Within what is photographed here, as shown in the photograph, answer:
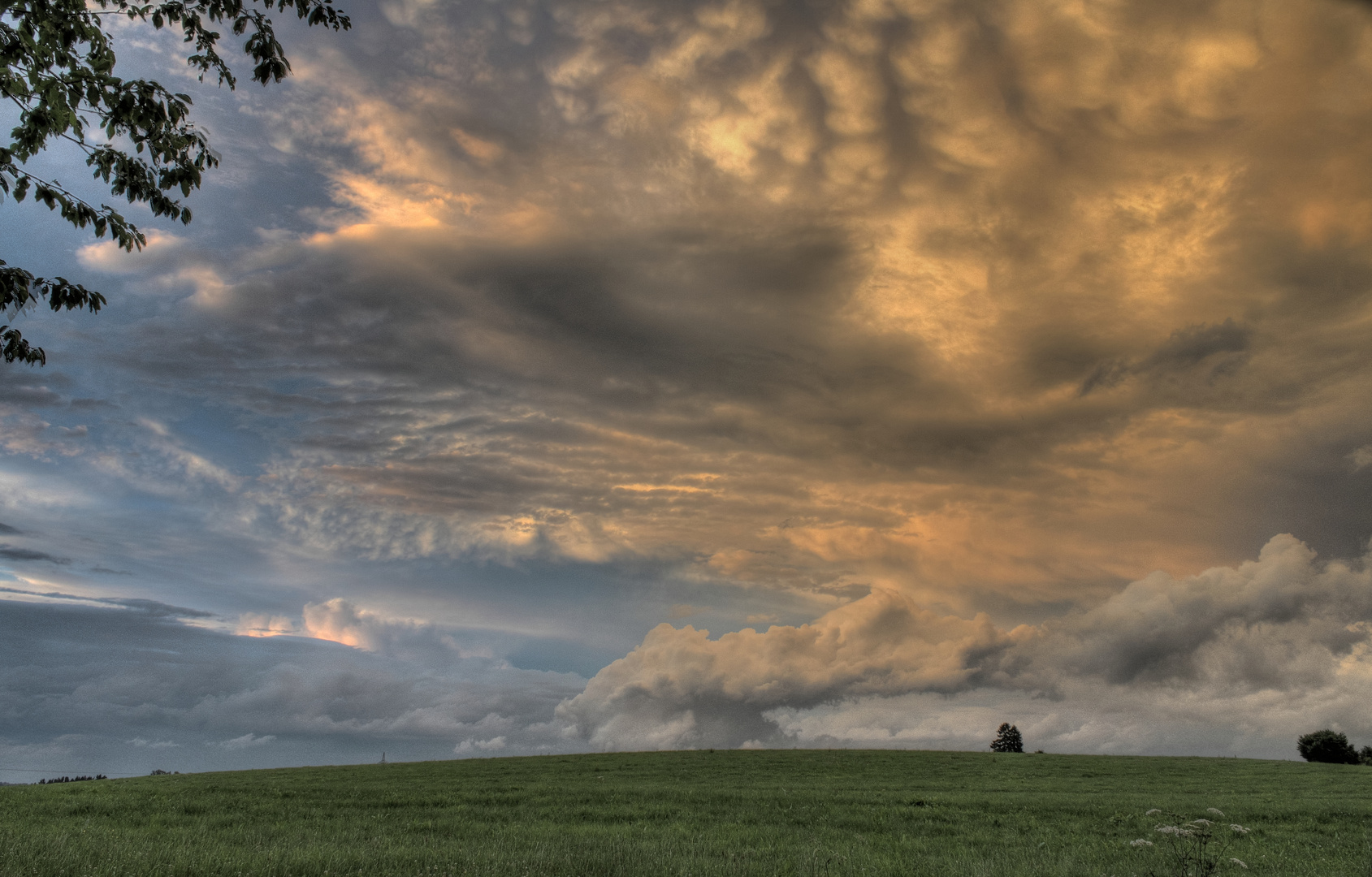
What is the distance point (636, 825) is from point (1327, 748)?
106613 mm

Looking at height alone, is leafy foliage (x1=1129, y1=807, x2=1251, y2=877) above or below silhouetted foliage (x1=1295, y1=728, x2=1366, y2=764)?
above

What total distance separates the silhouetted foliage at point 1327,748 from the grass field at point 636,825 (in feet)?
195

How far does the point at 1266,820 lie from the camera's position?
81.7ft

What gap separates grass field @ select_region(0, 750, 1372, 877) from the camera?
40.8 feet

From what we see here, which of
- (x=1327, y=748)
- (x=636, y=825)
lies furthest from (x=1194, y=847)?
(x=1327, y=748)

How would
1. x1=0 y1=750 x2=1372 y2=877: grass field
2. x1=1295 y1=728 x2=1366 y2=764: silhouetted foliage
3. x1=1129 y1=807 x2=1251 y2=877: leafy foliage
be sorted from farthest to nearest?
x1=1295 y1=728 x2=1366 y2=764: silhouetted foliage < x1=0 y1=750 x2=1372 y2=877: grass field < x1=1129 y1=807 x2=1251 y2=877: leafy foliage

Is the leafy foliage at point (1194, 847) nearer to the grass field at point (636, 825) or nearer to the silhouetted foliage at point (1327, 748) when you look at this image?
the grass field at point (636, 825)

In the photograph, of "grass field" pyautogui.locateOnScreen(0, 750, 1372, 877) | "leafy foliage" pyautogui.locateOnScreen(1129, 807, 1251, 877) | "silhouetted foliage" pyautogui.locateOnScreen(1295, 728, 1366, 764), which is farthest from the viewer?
"silhouetted foliage" pyautogui.locateOnScreen(1295, 728, 1366, 764)

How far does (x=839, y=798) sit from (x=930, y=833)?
8.25 metres

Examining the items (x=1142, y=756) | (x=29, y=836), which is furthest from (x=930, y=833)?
(x=1142, y=756)

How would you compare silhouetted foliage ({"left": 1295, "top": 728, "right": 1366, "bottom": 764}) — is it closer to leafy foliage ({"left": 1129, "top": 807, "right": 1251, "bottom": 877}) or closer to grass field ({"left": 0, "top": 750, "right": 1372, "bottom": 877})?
grass field ({"left": 0, "top": 750, "right": 1372, "bottom": 877})

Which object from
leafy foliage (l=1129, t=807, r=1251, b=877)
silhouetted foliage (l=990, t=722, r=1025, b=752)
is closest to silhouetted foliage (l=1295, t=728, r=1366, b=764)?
silhouetted foliage (l=990, t=722, r=1025, b=752)

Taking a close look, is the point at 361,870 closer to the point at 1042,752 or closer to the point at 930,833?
the point at 930,833

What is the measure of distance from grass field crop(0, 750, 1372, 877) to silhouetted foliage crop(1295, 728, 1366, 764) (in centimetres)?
5949
